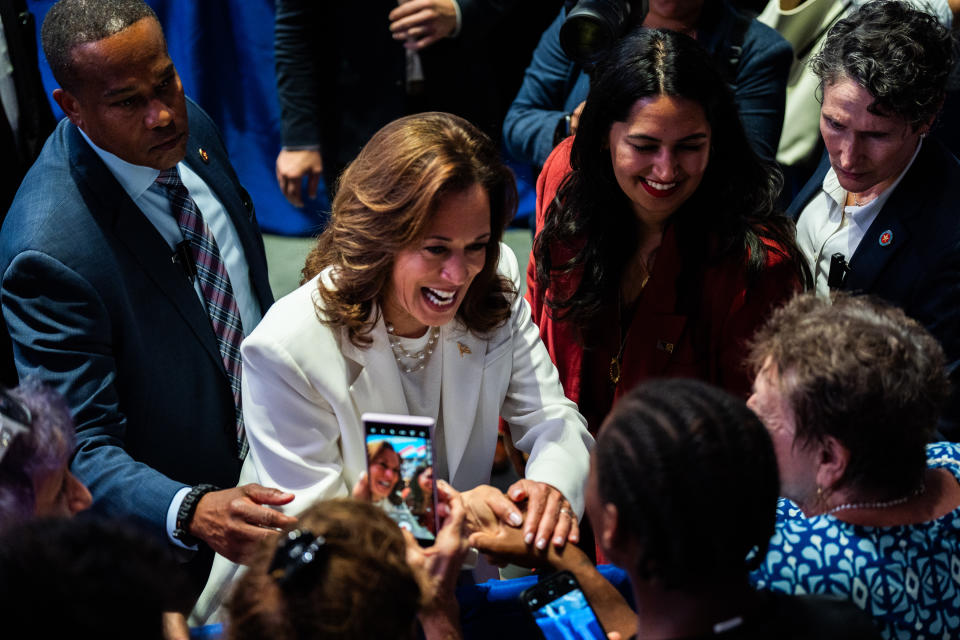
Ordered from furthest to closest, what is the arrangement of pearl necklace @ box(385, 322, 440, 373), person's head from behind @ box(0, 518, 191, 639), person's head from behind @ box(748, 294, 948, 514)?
pearl necklace @ box(385, 322, 440, 373) < person's head from behind @ box(748, 294, 948, 514) < person's head from behind @ box(0, 518, 191, 639)

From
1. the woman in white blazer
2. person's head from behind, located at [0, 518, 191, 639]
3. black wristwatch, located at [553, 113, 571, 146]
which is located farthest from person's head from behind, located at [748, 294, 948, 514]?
black wristwatch, located at [553, 113, 571, 146]

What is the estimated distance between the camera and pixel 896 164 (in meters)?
2.59

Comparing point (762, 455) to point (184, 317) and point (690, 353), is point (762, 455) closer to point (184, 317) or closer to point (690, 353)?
point (690, 353)

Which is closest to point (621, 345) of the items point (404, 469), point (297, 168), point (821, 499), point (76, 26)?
point (821, 499)

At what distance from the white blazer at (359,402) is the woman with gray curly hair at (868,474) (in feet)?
1.97

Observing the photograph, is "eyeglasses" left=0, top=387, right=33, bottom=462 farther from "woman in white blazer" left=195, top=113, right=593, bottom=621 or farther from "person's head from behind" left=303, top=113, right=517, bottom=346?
"person's head from behind" left=303, top=113, right=517, bottom=346

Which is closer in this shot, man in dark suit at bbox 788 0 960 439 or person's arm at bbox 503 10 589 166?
man in dark suit at bbox 788 0 960 439

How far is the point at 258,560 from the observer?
1.42 m

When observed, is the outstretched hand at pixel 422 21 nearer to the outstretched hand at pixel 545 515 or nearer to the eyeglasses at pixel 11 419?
the outstretched hand at pixel 545 515

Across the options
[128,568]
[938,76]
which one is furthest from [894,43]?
[128,568]

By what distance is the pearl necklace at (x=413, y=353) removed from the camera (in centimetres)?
228

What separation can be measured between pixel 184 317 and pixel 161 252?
181 mm

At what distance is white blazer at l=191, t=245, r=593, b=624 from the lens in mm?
2137

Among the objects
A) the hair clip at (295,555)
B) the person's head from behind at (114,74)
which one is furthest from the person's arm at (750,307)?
the person's head from behind at (114,74)
